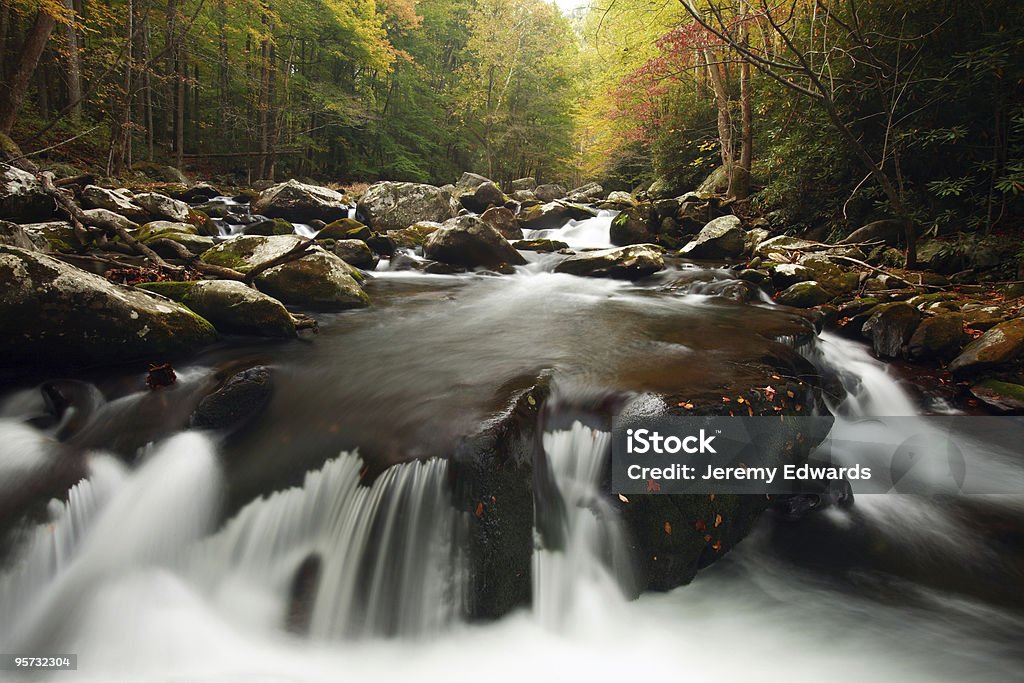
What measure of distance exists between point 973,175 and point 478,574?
881cm

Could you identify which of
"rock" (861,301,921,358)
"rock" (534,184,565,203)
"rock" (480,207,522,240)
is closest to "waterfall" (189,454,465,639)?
"rock" (861,301,921,358)

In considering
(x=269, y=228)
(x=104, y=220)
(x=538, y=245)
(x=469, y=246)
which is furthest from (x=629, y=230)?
(x=104, y=220)

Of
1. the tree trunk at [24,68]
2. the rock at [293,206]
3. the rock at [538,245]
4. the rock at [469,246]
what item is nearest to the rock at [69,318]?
the rock at [469,246]

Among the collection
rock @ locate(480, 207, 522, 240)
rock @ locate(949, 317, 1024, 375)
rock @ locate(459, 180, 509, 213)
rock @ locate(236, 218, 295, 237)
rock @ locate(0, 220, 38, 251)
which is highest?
rock @ locate(459, 180, 509, 213)

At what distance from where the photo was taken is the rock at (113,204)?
8.56m

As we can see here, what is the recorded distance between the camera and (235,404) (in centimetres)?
344

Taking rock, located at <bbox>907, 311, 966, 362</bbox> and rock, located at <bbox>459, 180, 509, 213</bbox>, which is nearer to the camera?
rock, located at <bbox>907, 311, 966, 362</bbox>

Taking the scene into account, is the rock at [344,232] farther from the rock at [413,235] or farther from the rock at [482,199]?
the rock at [482,199]

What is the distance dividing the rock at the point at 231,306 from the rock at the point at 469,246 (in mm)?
4748

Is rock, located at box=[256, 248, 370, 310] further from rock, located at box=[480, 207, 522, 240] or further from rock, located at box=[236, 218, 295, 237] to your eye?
rock, located at box=[480, 207, 522, 240]

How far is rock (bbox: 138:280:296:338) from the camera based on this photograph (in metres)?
4.53

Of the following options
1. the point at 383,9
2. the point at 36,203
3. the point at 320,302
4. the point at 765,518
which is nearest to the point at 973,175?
the point at 765,518

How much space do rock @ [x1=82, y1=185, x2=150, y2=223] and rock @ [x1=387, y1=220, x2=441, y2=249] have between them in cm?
457

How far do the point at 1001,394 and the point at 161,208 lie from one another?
1279cm
